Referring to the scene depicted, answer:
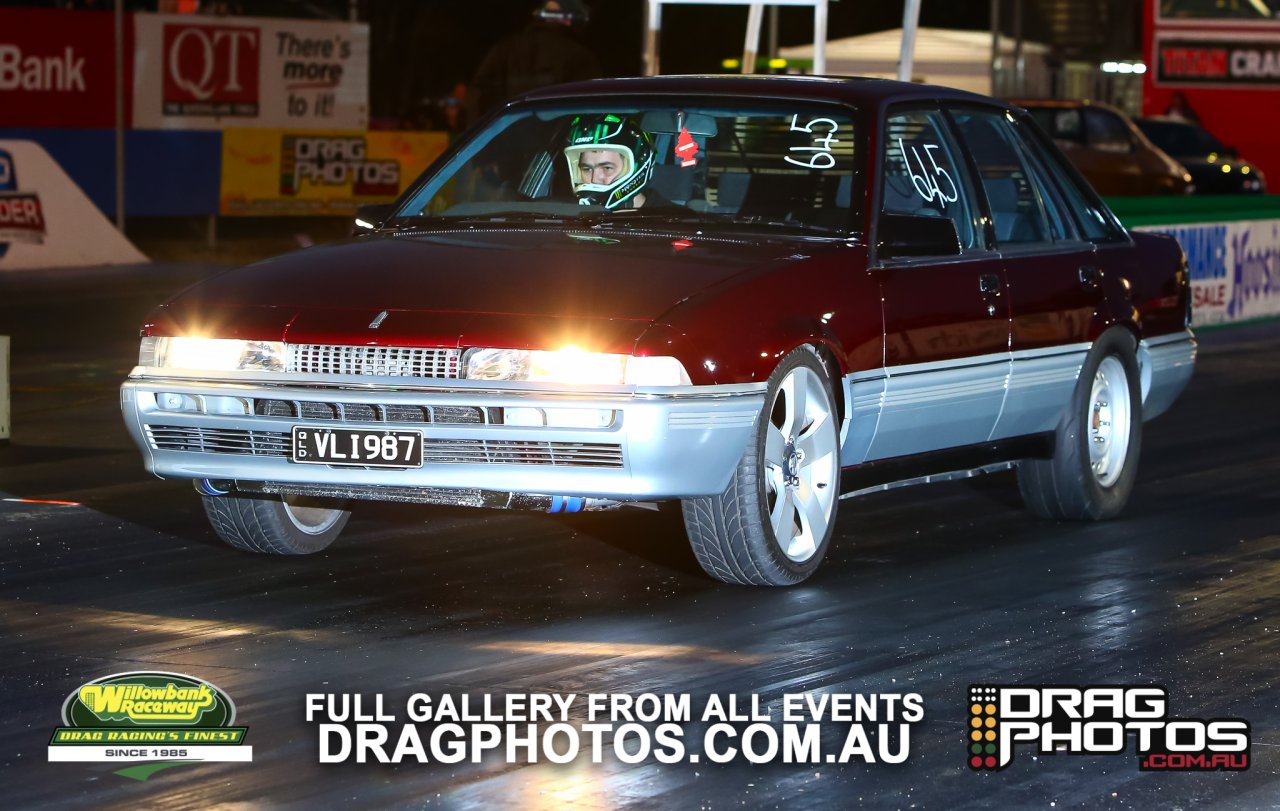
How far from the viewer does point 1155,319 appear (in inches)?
390

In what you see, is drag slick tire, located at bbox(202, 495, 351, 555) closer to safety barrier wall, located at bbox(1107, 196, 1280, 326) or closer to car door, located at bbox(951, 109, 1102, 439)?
car door, located at bbox(951, 109, 1102, 439)

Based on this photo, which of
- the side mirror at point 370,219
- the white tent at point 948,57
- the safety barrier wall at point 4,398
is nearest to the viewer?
the side mirror at point 370,219

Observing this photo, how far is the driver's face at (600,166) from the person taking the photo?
853cm

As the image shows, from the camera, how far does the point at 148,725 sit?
5906mm

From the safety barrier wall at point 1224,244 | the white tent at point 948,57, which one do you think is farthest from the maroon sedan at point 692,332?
the white tent at point 948,57

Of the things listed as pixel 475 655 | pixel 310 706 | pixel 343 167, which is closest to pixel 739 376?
pixel 475 655

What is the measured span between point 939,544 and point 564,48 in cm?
1088

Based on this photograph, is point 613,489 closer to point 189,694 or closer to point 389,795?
point 189,694

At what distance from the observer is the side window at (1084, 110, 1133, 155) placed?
3312 cm

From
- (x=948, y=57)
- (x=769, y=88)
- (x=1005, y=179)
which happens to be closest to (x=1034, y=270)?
(x=1005, y=179)

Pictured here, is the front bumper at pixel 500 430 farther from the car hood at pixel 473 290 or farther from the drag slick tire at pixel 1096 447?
the drag slick tire at pixel 1096 447

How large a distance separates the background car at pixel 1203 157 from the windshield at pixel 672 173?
28.6 metres

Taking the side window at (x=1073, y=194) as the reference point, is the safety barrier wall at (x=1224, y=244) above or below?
below

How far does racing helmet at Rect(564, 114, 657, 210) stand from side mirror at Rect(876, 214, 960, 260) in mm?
841
